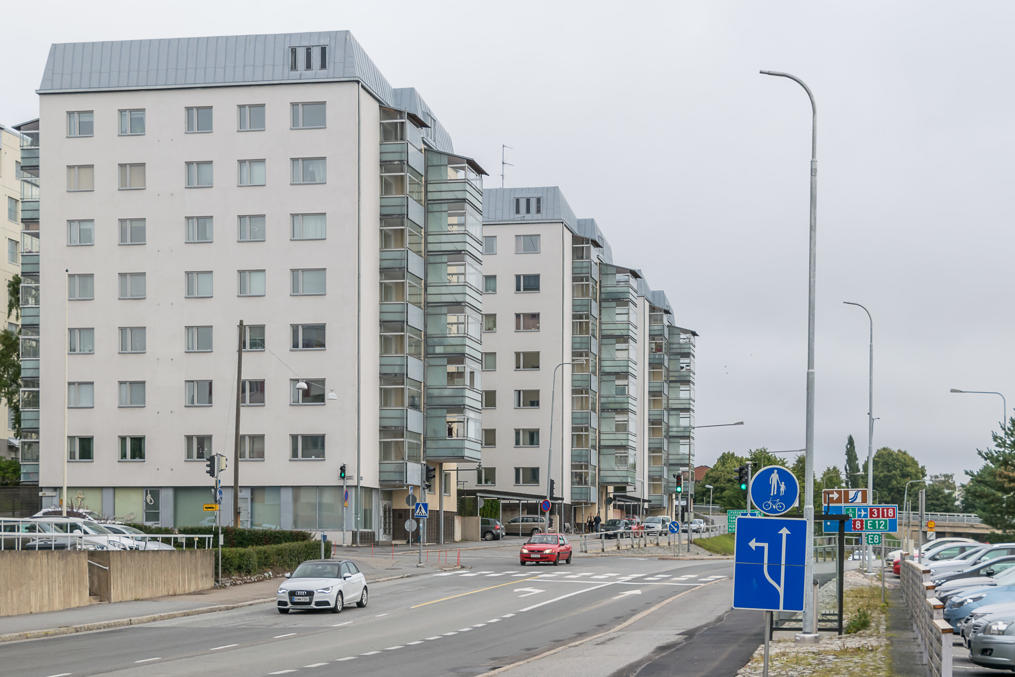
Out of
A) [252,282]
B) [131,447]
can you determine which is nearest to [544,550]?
[252,282]

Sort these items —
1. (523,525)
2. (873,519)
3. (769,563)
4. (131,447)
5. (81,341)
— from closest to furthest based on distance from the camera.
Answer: (769,563), (873,519), (131,447), (81,341), (523,525)

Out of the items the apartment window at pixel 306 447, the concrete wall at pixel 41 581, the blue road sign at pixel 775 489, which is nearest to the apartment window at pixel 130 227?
the apartment window at pixel 306 447

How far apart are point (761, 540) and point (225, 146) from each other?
6084 centimetres

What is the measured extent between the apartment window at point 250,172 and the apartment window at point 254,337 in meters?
7.68

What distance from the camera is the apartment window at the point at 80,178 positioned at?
71.6 meters

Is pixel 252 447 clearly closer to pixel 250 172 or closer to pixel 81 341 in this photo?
pixel 81 341

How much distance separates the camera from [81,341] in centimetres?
7156

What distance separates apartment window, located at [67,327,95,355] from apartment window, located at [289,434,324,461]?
12.4 m

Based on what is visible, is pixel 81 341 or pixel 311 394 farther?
pixel 81 341

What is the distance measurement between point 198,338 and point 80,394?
718 cm

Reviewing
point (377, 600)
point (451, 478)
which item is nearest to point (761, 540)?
point (377, 600)

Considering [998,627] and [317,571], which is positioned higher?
[998,627]

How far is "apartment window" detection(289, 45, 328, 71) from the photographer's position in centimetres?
6994

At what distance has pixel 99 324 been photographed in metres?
71.3
